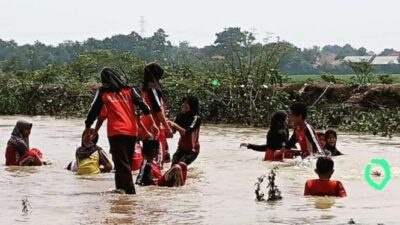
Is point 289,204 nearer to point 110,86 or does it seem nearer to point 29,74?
point 110,86

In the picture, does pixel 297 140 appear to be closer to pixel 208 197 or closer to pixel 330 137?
pixel 330 137

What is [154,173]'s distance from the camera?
37.1 feet

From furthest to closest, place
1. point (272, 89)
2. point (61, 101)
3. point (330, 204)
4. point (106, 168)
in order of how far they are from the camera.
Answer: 1. point (61, 101)
2. point (272, 89)
3. point (106, 168)
4. point (330, 204)

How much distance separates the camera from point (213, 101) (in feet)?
84.9

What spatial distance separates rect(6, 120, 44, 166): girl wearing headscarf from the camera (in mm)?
Result: 13602

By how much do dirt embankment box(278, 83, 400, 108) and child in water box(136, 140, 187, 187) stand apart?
1431 centimetres

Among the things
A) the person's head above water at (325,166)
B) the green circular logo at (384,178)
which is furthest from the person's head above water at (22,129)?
the person's head above water at (325,166)

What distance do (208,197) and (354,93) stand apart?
15.9 m

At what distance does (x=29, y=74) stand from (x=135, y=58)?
547 centimetres

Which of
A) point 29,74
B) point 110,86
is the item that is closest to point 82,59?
point 29,74

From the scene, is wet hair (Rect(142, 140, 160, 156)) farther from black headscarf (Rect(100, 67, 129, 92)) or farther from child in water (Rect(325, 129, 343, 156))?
child in water (Rect(325, 129, 343, 156))

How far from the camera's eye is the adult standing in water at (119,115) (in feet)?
33.9

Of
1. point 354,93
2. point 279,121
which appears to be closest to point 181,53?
point 354,93

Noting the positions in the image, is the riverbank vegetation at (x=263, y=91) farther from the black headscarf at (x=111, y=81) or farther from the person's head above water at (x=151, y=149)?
the black headscarf at (x=111, y=81)
